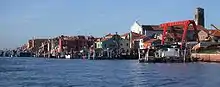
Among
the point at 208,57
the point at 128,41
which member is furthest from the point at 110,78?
the point at 128,41

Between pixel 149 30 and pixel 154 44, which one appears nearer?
pixel 154 44

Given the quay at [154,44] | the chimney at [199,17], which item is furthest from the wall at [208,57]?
the chimney at [199,17]

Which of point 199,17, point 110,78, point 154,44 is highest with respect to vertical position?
point 199,17

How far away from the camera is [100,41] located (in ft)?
520

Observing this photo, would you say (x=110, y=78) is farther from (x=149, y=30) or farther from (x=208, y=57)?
(x=149, y=30)

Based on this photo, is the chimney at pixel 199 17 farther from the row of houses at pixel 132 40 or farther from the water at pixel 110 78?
the water at pixel 110 78

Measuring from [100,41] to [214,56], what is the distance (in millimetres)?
59058

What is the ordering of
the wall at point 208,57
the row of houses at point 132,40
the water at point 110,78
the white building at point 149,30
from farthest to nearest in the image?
1. the white building at point 149,30
2. the row of houses at point 132,40
3. the wall at point 208,57
4. the water at point 110,78

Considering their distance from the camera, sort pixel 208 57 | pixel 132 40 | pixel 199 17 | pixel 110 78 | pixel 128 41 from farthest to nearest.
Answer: pixel 199 17, pixel 128 41, pixel 132 40, pixel 208 57, pixel 110 78

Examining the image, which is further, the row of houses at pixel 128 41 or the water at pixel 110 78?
the row of houses at pixel 128 41

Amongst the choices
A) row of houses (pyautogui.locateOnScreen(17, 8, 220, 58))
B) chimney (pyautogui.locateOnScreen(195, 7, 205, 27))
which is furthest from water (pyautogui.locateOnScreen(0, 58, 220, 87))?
chimney (pyautogui.locateOnScreen(195, 7, 205, 27))

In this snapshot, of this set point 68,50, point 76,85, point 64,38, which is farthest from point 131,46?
point 76,85

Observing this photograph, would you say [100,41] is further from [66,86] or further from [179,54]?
[66,86]

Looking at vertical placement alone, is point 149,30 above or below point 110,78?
above
